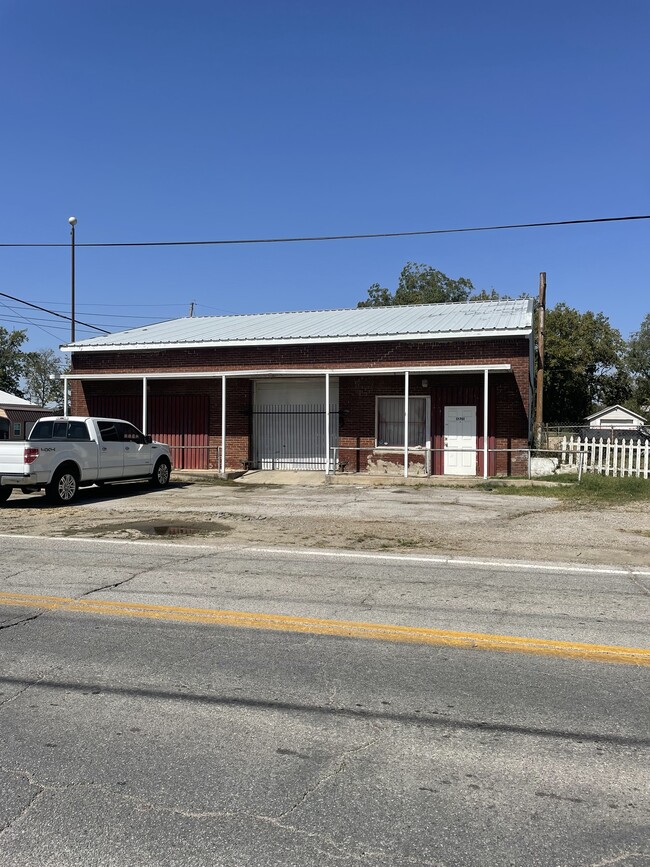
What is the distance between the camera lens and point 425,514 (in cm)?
1395

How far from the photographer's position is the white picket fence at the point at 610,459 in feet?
63.0

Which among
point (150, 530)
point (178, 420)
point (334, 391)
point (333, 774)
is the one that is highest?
point (334, 391)

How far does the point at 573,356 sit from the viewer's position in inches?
2072

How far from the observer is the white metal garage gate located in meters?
23.4

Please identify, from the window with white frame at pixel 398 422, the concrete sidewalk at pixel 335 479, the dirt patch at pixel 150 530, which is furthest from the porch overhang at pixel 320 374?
the dirt patch at pixel 150 530

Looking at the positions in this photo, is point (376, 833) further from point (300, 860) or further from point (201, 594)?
point (201, 594)

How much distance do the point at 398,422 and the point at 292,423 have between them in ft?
11.8

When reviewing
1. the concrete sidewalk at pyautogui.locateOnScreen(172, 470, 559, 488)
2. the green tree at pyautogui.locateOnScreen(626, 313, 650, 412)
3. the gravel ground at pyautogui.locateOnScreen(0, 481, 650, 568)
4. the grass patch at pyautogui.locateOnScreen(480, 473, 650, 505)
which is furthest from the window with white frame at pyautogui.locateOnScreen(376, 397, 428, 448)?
the green tree at pyautogui.locateOnScreen(626, 313, 650, 412)

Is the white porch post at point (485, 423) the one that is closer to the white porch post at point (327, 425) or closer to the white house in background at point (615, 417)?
the white porch post at point (327, 425)

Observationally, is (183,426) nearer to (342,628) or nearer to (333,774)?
(342,628)

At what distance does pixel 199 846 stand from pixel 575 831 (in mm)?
1609

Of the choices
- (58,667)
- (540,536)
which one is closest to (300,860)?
(58,667)

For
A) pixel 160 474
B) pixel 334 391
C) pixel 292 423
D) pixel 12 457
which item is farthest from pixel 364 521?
pixel 292 423

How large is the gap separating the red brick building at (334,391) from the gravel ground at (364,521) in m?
4.08
